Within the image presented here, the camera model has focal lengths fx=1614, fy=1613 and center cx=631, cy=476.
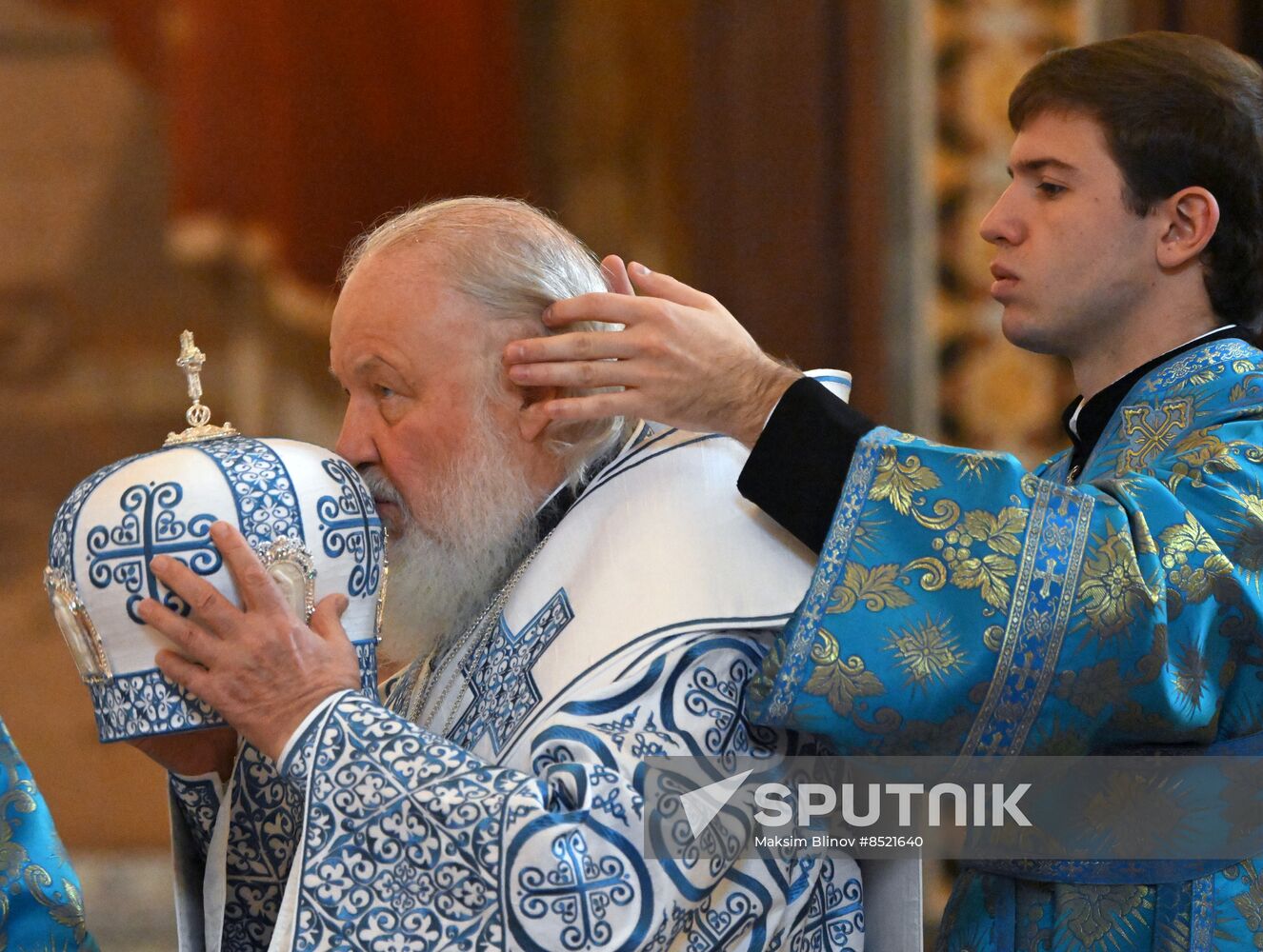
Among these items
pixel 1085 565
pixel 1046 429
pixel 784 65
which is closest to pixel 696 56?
pixel 784 65

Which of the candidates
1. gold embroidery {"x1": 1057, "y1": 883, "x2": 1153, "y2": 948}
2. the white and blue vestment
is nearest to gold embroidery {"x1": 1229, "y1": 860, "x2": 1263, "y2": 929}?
gold embroidery {"x1": 1057, "y1": 883, "x2": 1153, "y2": 948}

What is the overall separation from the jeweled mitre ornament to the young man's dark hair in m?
1.19

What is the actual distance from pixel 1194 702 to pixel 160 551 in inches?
47.1

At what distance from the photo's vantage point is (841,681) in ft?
5.97

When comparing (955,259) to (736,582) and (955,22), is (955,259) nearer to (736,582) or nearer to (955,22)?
(955,22)

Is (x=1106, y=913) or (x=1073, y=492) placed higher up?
(x=1073, y=492)

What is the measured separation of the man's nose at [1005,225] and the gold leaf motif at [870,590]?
0.72 metres

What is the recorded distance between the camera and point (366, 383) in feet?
7.25

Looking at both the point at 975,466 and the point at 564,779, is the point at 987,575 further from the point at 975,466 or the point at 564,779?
the point at 564,779

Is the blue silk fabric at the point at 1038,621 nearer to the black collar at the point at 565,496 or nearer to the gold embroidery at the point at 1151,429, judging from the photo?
the gold embroidery at the point at 1151,429

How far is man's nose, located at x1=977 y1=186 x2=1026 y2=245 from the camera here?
92.6 inches

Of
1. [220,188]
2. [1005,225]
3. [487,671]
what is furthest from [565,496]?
[220,188]

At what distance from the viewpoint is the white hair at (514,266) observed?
Answer: 7.22ft

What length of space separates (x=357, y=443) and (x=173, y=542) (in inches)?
17.2
